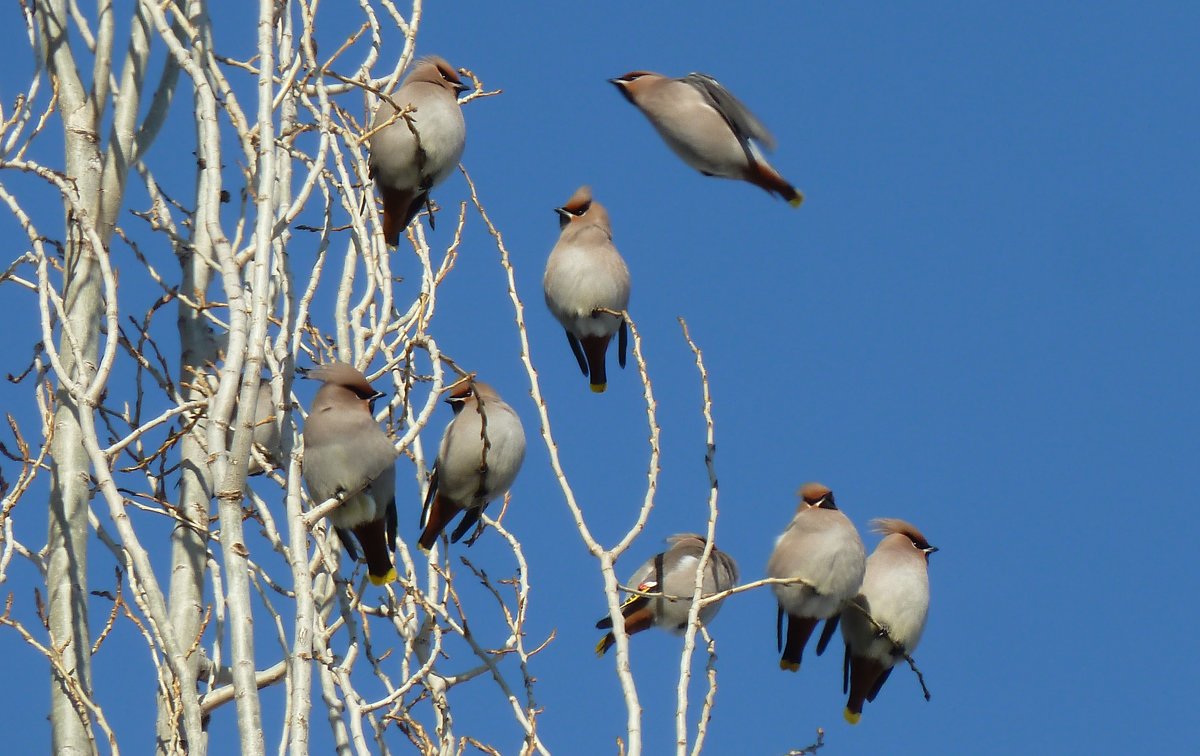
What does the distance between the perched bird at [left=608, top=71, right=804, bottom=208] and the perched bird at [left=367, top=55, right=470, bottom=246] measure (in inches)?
28.4

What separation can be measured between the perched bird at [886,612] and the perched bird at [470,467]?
1.17m

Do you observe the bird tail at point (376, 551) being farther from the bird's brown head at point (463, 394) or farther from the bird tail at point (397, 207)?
the bird tail at point (397, 207)

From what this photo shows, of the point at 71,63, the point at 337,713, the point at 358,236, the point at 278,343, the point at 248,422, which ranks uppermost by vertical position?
the point at 71,63

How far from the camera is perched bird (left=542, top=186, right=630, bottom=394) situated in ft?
21.4

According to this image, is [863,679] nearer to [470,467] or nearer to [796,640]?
[796,640]

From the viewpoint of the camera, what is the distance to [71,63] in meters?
5.86

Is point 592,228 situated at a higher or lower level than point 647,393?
higher

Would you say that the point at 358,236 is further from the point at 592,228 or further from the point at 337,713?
the point at 592,228

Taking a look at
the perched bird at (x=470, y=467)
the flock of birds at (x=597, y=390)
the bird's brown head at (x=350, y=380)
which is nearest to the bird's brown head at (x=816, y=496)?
the flock of birds at (x=597, y=390)

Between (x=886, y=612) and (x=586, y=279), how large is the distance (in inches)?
62.6

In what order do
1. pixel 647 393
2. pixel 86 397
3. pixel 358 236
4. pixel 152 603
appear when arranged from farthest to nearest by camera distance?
1. pixel 358 236
2. pixel 647 393
3. pixel 86 397
4. pixel 152 603

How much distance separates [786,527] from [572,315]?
1.21 meters

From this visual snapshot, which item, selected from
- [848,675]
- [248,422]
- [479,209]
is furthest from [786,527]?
[248,422]

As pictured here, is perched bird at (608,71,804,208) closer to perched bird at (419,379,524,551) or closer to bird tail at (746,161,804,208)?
bird tail at (746,161,804,208)
